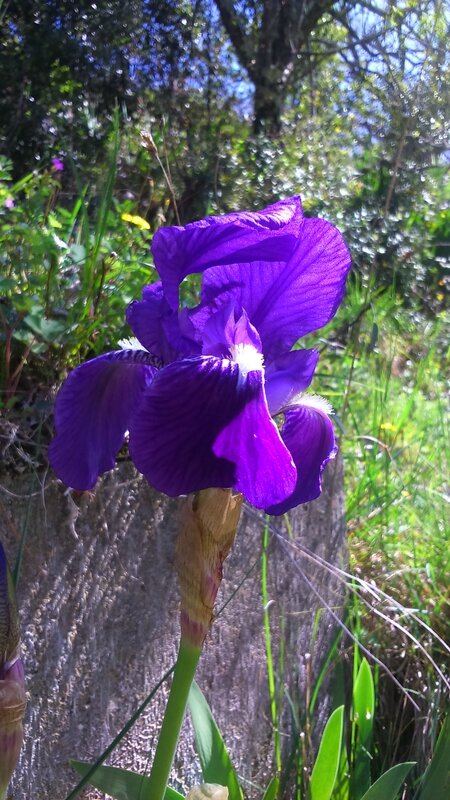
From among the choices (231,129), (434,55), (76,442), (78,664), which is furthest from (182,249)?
(231,129)

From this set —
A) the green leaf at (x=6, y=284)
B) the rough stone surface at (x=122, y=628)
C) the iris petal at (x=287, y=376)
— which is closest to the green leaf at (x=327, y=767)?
the rough stone surface at (x=122, y=628)

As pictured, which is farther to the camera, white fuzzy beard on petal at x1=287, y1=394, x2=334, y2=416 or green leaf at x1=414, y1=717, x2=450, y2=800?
green leaf at x1=414, y1=717, x2=450, y2=800

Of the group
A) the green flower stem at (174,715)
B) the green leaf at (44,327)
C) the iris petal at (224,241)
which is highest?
the green leaf at (44,327)

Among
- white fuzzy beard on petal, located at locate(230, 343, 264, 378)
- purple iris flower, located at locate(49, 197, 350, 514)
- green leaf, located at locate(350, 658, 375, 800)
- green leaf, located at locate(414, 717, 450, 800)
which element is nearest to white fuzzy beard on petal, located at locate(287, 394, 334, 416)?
purple iris flower, located at locate(49, 197, 350, 514)

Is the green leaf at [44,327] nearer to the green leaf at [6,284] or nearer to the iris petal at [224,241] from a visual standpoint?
the green leaf at [6,284]

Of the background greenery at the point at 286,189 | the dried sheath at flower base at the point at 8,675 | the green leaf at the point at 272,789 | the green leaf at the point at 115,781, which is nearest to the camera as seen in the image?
the dried sheath at flower base at the point at 8,675

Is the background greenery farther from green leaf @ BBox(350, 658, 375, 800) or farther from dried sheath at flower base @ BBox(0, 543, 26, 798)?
dried sheath at flower base @ BBox(0, 543, 26, 798)

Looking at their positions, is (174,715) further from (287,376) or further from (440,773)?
(440,773)
